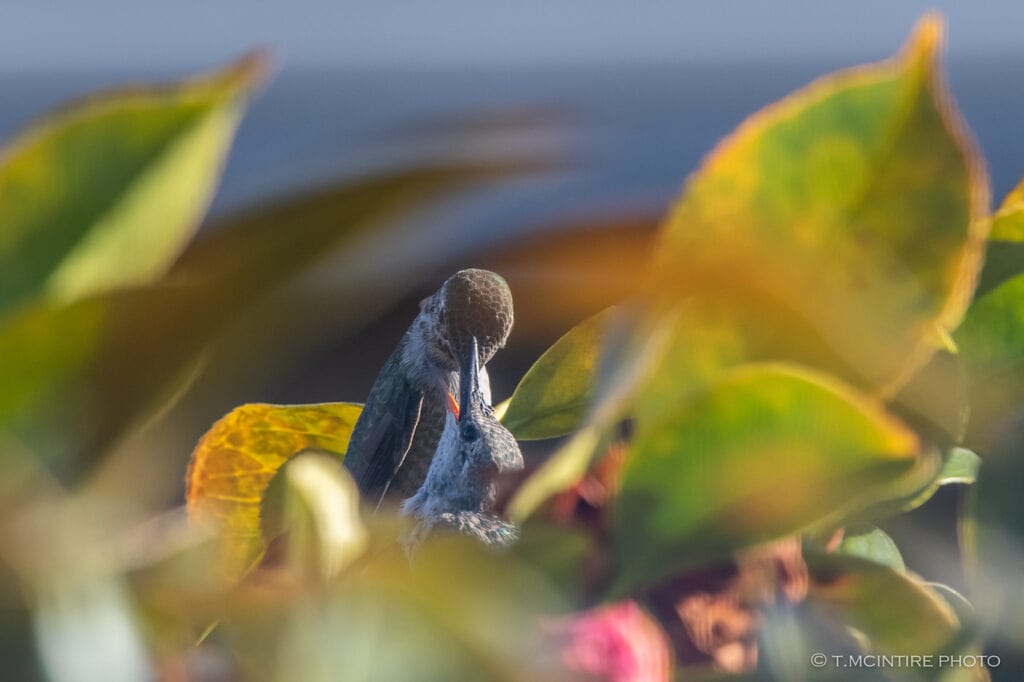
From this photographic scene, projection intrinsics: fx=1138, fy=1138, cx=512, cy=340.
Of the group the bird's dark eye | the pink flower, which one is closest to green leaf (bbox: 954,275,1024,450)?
the pink flower

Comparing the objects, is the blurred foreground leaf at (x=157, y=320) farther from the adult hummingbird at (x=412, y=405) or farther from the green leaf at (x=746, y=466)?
the adult hummingbird at (x=412, y=405)

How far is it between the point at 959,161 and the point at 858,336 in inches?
1.3

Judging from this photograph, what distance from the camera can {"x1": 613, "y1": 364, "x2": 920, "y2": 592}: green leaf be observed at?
0.16 metres

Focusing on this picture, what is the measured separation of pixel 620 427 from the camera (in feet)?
0.69

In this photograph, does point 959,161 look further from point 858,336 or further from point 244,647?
point 244,647

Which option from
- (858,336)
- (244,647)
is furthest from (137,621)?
(858,336)

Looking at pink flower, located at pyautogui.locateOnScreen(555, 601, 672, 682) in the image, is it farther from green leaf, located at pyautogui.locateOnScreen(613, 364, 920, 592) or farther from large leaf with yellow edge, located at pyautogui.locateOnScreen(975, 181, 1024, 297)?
large leaf with yellow edge, located at pyautogui.locateOnScreen(975, 181, 1024, 297)

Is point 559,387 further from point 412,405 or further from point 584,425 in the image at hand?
point 412,405

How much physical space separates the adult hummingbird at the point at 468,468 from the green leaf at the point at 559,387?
0.17 metres

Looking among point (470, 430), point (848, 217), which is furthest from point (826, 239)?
point (470, 430)

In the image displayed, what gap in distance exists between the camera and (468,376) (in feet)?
2.46

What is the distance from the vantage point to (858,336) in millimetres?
189

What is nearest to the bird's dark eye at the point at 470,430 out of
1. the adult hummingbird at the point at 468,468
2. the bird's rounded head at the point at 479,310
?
the adult hummingbird at the point at 468,468

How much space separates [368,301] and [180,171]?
34 mm
